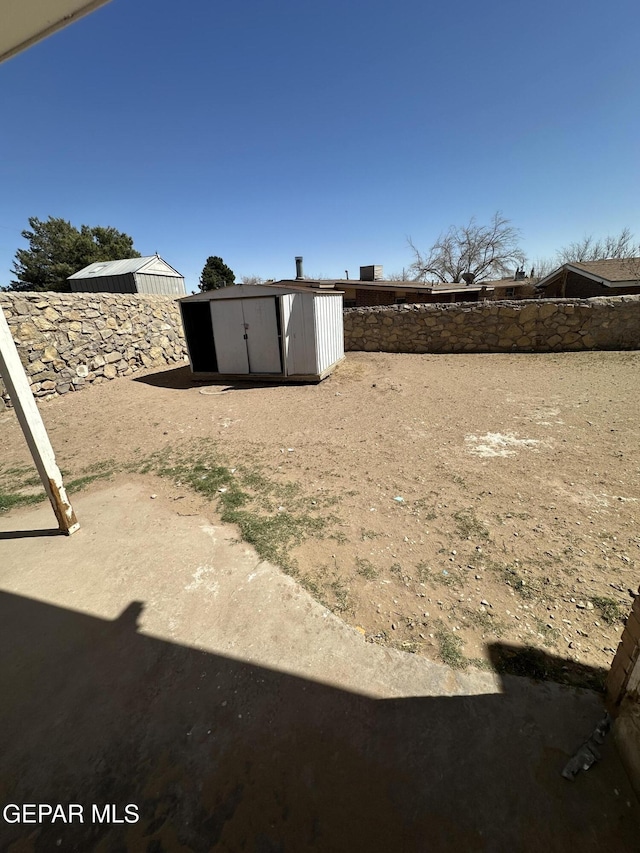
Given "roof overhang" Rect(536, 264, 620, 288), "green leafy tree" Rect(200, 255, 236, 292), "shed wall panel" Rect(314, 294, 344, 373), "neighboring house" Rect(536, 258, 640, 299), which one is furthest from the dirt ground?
"green leafy tree" Rect(200, 255, 236, 292)

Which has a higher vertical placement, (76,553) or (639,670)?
(639,670)

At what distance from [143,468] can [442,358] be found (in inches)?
389

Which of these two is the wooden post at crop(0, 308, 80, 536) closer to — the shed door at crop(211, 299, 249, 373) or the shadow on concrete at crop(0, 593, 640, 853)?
the shadow on concrete at crop(0, 593, 640, 853)

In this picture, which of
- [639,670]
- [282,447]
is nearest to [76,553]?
[282,447]

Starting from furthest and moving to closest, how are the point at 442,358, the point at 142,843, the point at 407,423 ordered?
the point at 442,358
the point at 407,423
the point at 142,843

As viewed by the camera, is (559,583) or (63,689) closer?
(63,689)

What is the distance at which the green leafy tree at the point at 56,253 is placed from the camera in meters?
29.2

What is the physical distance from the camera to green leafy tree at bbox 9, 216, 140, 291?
Result: 95.9 feet

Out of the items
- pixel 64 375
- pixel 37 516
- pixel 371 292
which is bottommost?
pixel 37 516

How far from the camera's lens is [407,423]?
600cm

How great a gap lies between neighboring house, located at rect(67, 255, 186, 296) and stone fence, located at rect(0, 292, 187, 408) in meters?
9.44

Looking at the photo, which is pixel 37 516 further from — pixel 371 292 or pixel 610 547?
pixel 371 292

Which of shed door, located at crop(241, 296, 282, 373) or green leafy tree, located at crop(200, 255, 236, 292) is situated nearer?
shed door, located at crop(241, 296, 282, 373)

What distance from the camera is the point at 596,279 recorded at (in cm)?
1709
